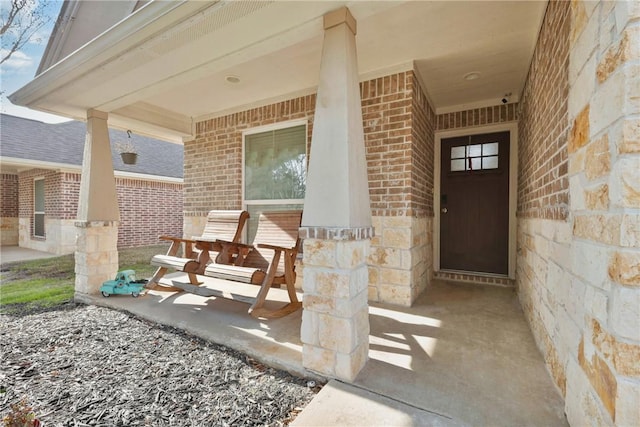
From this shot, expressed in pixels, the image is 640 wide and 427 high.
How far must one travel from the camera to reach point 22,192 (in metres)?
8.73

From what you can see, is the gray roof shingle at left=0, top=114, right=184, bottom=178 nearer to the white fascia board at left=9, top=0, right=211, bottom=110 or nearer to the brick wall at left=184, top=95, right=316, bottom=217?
A: the brick wall at left=184, top=95, right=316, bottom=217

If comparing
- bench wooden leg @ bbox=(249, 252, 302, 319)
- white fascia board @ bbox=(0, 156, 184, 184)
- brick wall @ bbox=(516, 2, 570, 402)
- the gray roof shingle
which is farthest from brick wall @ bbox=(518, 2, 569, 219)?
the gray roof shingle

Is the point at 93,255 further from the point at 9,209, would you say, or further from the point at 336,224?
the point at 9,209

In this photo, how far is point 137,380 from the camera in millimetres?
1839

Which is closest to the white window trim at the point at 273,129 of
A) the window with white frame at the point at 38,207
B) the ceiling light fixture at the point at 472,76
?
the ceiling light fixture at the point at 472,76

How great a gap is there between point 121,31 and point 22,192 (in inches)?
396

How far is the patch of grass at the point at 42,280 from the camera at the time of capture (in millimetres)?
3365

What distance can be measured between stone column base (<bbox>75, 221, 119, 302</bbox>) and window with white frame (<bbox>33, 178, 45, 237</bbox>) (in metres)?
6.66

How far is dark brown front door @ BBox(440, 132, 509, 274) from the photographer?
13.7 ft

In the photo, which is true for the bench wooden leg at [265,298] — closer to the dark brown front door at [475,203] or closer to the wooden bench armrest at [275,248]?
the wooden bench armrest at [275,248]

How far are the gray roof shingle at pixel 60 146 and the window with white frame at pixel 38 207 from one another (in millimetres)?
1128

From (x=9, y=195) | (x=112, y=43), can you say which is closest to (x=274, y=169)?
(x=112, y=43)

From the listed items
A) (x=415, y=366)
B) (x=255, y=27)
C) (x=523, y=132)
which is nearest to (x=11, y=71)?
(x=255, y=27)

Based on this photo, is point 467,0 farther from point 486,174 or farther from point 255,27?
point 486,174
